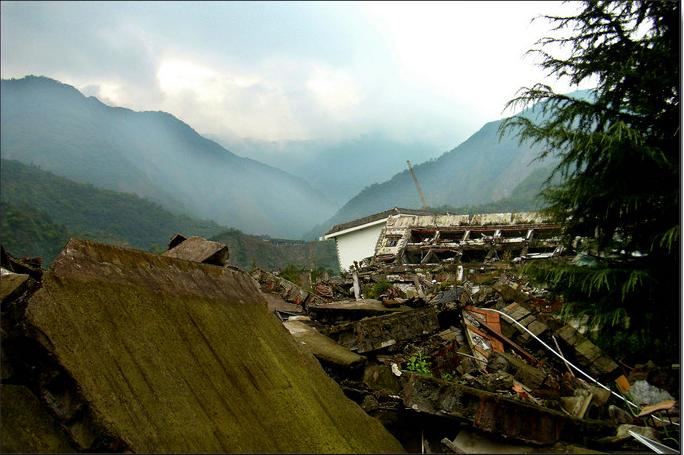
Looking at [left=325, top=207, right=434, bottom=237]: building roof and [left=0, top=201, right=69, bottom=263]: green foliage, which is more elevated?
[left=325, top=207, right=434, bottom=237]: building roof

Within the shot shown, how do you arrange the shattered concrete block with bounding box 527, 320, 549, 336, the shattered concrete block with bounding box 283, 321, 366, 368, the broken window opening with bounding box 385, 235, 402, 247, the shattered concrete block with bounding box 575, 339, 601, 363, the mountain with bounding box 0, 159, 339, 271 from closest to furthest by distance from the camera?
the shattered concrete block with bounding box 283, 321, 366, 368, the shattered concrete block with bounding box 575, 339, 601, 363, the shattered concrete block with bounding box 527, 320, 549, 336, the broken window opening with bounding box 385, 235, 402, 247, the mountain with bounding box 0, 159, 339, 271

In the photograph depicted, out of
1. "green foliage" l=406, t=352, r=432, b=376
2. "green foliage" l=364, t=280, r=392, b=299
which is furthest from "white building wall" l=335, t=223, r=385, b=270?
"green foliage" l=406, t=352, r=432, b=376

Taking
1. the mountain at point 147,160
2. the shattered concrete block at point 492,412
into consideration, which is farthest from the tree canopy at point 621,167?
the mountain at point 147,160

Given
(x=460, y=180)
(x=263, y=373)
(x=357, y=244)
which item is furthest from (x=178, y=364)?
(x=460, y=180)

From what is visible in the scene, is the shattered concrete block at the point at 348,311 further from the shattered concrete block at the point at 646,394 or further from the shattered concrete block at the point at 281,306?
the shattered concrete block at the point at 646,394

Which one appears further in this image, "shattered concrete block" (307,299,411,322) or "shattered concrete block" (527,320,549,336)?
"shattered concrete block" (527,320,549,336)

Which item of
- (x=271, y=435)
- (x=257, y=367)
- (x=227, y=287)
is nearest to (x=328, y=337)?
(x=227, y=287)

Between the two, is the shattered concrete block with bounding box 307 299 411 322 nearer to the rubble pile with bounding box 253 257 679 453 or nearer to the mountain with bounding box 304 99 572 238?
the rubble pile with bounding box 253 257 679 453

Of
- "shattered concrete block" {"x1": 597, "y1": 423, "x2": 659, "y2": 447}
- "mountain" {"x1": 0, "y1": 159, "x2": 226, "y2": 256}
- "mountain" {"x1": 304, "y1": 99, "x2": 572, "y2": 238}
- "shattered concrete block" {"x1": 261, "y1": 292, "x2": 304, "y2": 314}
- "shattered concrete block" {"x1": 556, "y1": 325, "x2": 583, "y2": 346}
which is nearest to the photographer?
"shattered concrete block" {"x1": 597, "y1": 423, "x2": 659, "y2": 447}
